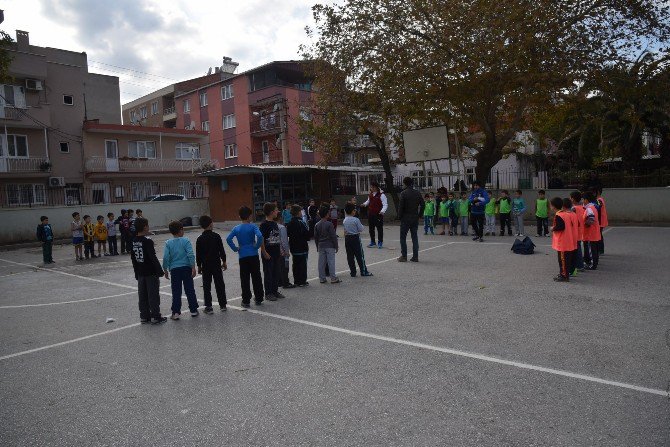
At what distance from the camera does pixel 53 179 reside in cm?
3184

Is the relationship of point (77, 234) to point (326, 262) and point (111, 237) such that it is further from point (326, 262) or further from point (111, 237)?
point (326, 262)

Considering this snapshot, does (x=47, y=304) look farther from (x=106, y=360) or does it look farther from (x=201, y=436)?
(x=201, y=436)

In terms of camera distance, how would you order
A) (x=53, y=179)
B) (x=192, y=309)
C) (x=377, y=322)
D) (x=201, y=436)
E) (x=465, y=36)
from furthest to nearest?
(x=53, y=179), (x=465, y=36), (x=192, y=309), (x=377, y=322), (x=201, y=436)

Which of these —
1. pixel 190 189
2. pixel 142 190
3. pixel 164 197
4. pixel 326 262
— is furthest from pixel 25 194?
pixel 326 262

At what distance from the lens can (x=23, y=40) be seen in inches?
1380

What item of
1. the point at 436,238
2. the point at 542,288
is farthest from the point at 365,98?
the point at 542,288

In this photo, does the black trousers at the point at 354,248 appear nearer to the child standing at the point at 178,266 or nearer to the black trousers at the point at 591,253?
the child standing at the point at 178,266

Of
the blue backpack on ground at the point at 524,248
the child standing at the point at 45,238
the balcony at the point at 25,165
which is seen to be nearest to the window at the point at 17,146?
the balcony at the point at 25,165

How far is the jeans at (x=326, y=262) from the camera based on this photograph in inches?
405

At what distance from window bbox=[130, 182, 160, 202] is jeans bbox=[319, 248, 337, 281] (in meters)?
28.7

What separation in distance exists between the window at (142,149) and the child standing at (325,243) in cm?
3097

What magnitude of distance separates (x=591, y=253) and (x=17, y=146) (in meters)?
34.0

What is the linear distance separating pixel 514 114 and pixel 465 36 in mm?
5685

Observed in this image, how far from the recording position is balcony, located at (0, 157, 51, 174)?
2997 centimetres
